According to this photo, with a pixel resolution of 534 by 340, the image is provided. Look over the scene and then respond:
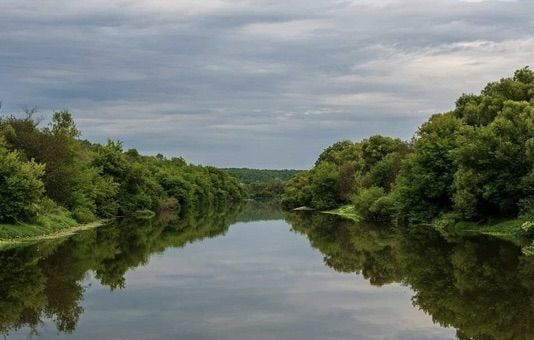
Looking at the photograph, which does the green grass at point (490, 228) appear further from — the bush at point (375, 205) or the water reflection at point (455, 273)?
the bush at point (375, 205)

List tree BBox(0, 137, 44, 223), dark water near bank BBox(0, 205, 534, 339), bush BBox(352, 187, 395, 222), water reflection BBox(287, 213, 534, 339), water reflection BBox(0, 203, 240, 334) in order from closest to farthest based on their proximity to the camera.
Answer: dark water near bank BBox(0, 205, 534, 339) → water reflection BBox(287, 213, 534, 339) → water reflection BBox(0, 203, 240, 334) → tree BBox(0, 137, 44, 223) → bush BBox(352, 187, 395, 222)

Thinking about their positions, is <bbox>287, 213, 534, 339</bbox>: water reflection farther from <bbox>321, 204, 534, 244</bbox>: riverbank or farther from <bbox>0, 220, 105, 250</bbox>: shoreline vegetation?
<bbox>0, 220, 105, 250</bbox>: shoreline vegetation

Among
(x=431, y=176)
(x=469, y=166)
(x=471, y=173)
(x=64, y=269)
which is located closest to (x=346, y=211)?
(x=431, y=176)

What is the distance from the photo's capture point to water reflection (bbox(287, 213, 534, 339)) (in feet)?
65.4

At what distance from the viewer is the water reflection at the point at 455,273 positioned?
19.9 meters

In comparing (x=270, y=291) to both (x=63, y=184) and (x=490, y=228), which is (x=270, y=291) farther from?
(x=63, y=184)

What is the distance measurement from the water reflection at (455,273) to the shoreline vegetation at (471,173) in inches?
175

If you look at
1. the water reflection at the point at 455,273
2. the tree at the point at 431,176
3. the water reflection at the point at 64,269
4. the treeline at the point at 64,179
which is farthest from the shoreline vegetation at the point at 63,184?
the tree at the point at 431,176

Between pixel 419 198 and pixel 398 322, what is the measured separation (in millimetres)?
46846

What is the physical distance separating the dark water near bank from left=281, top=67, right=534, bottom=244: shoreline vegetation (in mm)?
6374

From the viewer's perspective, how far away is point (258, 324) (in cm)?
2031

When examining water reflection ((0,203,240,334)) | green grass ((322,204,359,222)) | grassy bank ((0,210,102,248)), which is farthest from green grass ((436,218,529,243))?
grassy bank ((0,210,102,248))

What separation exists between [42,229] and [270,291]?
30608mm

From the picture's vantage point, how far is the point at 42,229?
52.2m
